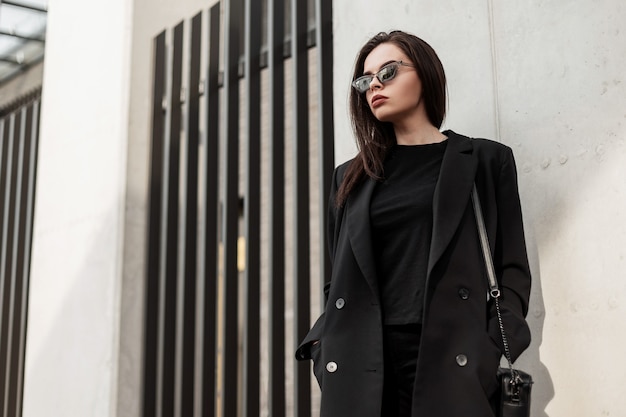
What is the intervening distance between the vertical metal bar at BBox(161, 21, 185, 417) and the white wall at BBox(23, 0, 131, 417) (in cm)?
28

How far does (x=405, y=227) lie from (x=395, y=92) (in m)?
0.40

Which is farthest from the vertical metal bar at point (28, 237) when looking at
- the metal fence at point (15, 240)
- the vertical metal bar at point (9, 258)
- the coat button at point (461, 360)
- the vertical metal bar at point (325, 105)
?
the coat button at point (461, 360)

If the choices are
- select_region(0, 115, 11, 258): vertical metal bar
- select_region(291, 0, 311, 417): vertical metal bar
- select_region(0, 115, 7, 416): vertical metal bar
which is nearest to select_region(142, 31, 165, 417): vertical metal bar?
select_region(291, 0, 311, 417): vertical metal bar

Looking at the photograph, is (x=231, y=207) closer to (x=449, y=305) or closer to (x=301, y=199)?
(x=301, y=199)

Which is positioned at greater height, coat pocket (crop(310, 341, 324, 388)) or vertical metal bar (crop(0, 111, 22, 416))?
vertical metal bar (crop(0, 111, 22, 416))

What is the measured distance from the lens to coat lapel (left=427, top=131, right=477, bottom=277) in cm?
218

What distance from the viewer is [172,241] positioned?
494 centimetres

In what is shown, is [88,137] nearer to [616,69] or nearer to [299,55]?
[299,55]

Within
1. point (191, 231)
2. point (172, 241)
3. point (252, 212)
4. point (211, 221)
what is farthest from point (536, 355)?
point (172, 241)

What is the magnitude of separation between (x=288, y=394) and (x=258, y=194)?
3.99 meters

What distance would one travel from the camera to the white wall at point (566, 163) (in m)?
2.47

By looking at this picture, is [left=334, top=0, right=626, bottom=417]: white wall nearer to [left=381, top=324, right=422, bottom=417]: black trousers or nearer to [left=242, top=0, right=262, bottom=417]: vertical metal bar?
[left=381, top=324, right=422, bottom=417]: black trousers

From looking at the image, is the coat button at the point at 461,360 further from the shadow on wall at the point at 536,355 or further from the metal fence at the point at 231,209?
the metal fence at the point at 231,209

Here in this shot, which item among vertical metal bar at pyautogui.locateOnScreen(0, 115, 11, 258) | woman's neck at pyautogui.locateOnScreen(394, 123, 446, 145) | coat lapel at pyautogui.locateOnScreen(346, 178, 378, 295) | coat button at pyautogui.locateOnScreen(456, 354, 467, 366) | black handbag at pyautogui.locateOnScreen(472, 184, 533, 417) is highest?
vertical metal bar at pyautogui.locateOnScreen(0, 115, 11, 258)
